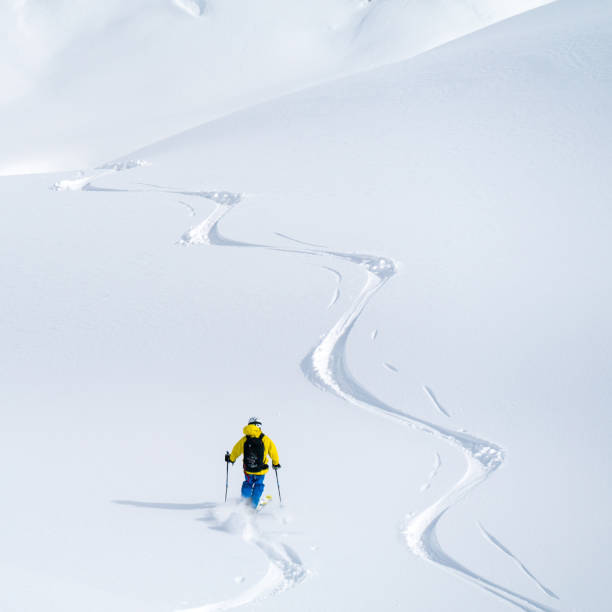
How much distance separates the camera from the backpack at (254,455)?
8398mm

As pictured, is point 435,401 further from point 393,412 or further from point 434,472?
point 434,472

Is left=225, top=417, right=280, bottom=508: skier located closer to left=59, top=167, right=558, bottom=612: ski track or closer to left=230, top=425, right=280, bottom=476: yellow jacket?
left=230, top=425, right=280, bottom=476: yellow jacket

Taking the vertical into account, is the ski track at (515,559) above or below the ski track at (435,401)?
below

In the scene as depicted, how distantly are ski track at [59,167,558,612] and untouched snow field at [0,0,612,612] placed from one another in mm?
35

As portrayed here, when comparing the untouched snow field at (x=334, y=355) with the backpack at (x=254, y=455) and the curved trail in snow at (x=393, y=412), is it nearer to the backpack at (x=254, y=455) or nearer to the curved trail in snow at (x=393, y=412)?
the curved trail in snow at (x=393, y=412)

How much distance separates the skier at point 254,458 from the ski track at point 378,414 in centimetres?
61

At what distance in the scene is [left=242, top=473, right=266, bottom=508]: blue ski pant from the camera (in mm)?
8383

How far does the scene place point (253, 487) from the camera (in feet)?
27.7

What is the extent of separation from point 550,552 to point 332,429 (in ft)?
11.3

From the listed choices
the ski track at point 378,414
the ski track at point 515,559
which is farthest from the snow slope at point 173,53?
the ski track at point 515,559

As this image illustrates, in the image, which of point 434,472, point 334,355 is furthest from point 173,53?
point 434,472

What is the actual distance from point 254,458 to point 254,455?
0.03m

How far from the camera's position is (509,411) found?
10.0 metres

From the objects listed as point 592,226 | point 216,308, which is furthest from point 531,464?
point 592,226
